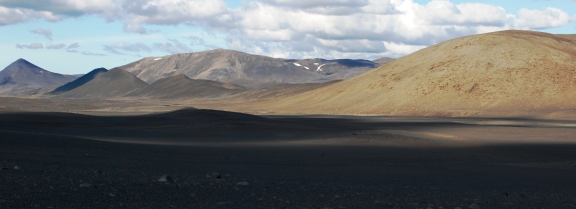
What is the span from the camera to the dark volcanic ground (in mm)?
9984

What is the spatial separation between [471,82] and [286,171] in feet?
189

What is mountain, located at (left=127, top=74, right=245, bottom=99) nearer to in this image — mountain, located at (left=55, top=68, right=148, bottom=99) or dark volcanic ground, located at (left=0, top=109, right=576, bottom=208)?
mountain, located at (left=55, top=68, right=148, bottom=99)

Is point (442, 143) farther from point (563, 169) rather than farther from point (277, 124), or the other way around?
point (277, 124)

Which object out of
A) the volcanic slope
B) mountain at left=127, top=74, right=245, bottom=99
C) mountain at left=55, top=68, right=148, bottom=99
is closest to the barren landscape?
the volcanic slope

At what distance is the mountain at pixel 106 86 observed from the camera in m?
171

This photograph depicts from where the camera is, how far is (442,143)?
85.6 feet

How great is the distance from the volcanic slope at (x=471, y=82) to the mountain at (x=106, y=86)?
96.7 m

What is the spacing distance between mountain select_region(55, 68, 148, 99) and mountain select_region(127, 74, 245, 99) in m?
7.23

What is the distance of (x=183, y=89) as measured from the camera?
15438 cm

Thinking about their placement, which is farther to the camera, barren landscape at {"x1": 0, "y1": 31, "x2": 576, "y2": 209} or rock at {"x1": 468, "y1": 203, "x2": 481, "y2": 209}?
rock at {"x1": 468, "y1": 203, "x2": 481, "y2": 209}

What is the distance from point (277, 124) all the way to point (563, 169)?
19.2 metres

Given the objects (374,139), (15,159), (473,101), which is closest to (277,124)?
(374,139)

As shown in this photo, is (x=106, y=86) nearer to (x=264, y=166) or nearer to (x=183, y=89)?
(x=183, y=89)

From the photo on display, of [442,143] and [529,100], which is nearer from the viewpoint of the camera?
[442,143]
